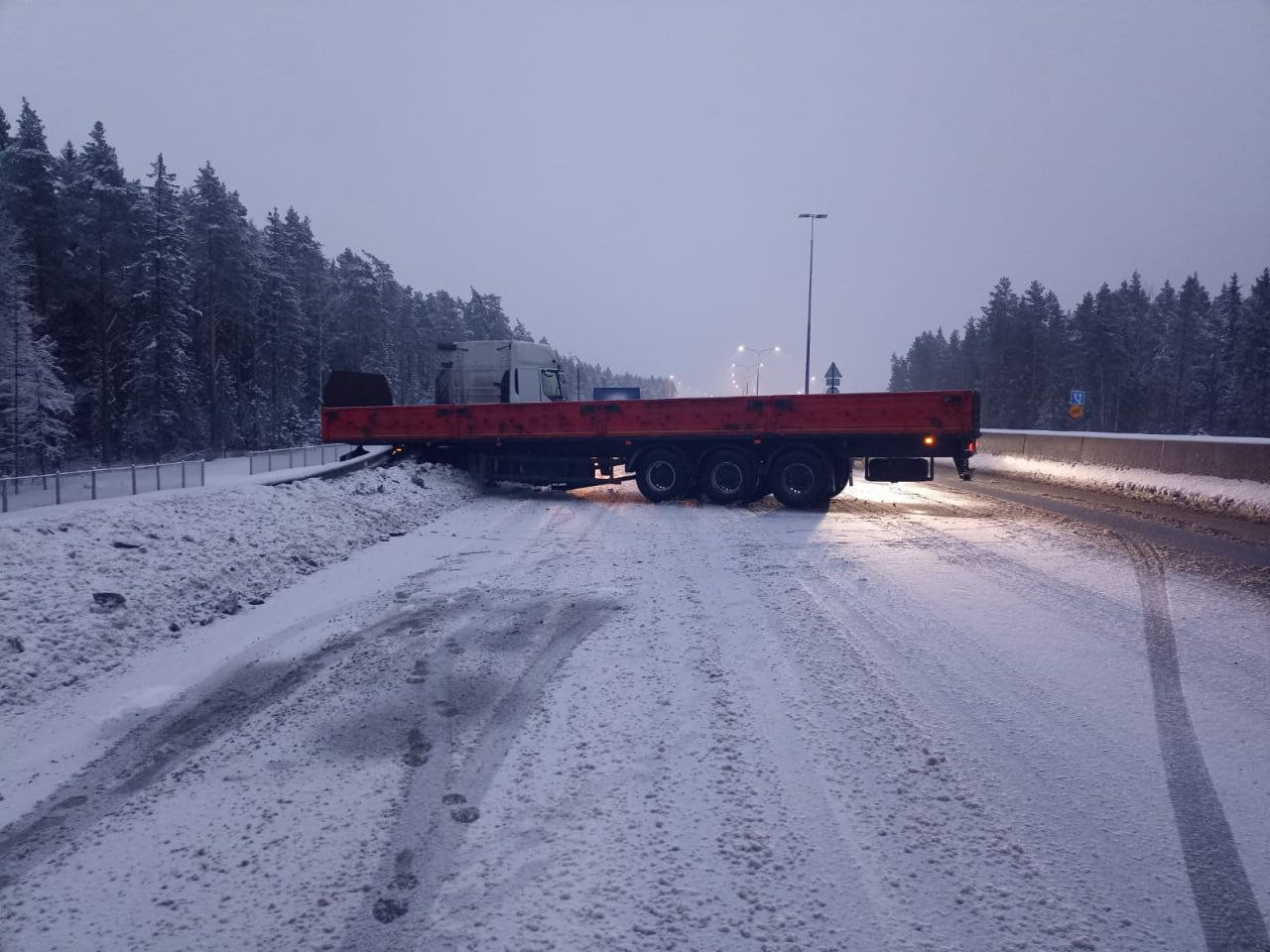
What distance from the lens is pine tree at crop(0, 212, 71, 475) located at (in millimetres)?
34094

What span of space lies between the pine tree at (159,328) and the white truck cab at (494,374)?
1197 inches

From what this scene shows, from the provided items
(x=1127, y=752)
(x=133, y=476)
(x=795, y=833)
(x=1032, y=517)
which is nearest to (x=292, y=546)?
(x=133, y=476)

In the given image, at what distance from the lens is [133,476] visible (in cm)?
1345

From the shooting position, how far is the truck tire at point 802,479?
16594 mm

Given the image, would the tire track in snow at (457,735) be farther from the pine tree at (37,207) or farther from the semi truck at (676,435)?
the pine tree at (37,207)

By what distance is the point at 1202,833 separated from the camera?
153 inches

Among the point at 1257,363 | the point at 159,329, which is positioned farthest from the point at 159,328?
the point at 1257,363

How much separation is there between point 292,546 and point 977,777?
30.6 feet

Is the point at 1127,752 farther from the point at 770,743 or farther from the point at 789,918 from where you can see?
the point at 789,918

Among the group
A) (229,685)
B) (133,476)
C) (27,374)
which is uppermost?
(27,374)

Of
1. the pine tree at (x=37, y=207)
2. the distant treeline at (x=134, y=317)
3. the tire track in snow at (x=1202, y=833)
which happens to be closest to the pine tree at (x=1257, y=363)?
the distant treeline at (x=134, y=317)

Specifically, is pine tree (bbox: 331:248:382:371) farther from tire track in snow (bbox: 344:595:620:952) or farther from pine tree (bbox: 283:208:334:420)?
tire track in snow (bbox: 344:595:620:952)

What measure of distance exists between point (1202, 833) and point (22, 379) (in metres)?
42.8

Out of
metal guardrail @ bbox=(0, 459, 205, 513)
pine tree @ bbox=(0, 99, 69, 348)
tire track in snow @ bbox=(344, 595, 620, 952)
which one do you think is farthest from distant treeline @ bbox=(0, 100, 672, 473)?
tire track in snow @ bbox=(344, 595, 620, 952)
